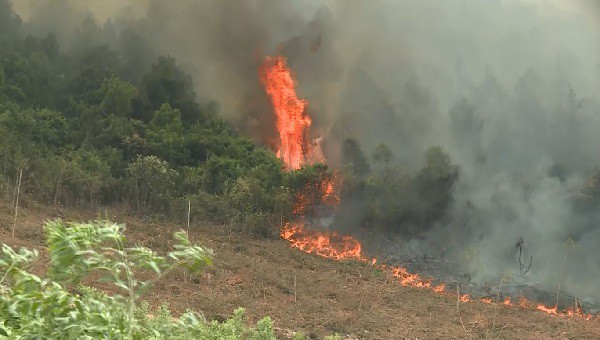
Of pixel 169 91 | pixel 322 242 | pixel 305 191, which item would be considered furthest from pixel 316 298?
pixel 169 91

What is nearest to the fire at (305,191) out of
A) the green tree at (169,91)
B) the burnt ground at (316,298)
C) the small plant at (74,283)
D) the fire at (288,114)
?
the fire at (288,114)

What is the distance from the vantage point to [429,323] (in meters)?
13.7

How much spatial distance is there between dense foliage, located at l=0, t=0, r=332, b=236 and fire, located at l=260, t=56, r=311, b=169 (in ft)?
8.40

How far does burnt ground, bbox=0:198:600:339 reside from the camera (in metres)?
12.8

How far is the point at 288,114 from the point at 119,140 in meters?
7.13

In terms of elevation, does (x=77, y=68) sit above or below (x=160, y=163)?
above

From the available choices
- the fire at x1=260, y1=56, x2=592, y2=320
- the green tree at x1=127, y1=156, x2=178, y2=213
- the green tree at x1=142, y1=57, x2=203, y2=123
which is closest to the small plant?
the fire at x1=260, y1=56, x2=592, y2=320

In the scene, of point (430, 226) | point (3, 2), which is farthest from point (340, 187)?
point (3, 2)

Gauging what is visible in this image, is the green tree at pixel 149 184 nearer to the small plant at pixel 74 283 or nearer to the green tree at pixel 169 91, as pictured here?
the green tree at pixel 169 91

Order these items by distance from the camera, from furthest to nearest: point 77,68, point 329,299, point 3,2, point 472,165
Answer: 1. point 3,2
2. point 77,68
3. point 472,165
4. point 329,299

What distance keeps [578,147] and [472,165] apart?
137 inches

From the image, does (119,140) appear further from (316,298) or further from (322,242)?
(316,298)

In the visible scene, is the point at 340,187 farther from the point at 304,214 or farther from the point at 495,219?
the point at 495,219

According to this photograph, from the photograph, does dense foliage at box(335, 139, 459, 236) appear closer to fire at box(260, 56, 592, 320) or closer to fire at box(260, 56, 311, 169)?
fire at box(260, 56, 592, 320)
